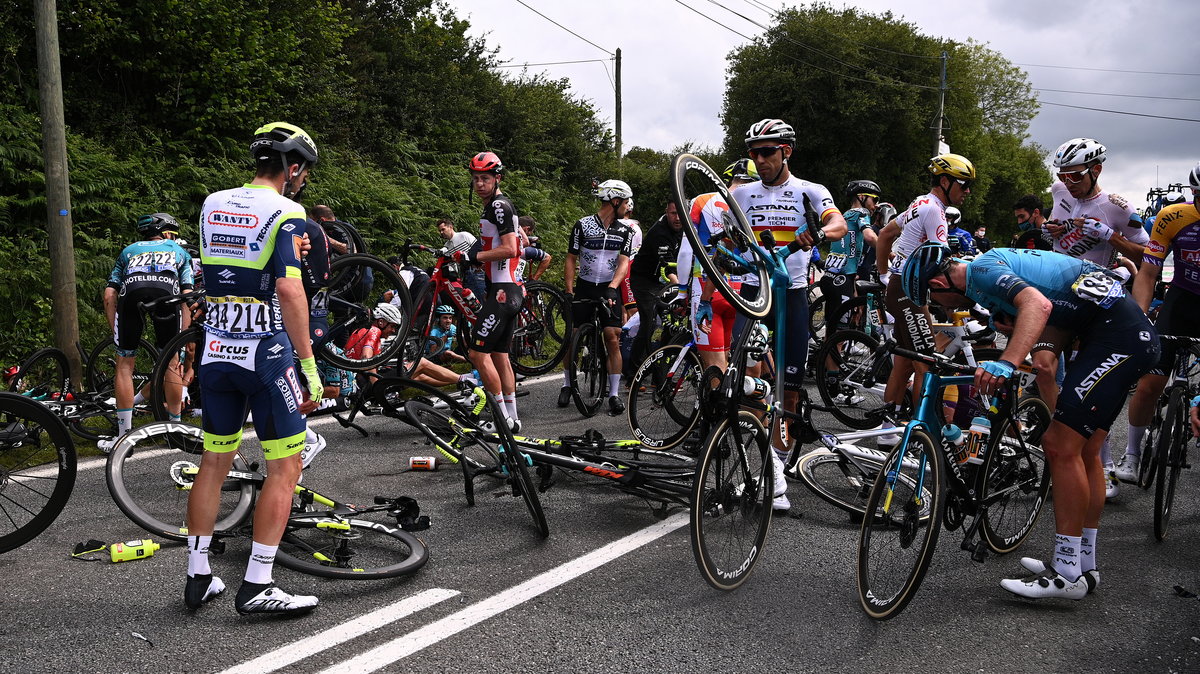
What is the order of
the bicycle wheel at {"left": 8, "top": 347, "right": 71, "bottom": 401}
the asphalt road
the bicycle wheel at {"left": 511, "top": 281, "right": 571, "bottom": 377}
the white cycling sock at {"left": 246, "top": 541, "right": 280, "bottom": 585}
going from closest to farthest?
the asphalt road
the white cycling sock at {"left": 246, "top": 541, "right": 280, "bottom": 585}
the bicycle wheel at {"left": 8, "top": 347, "right": 71, "bottom": 401}
the bicycle wheel at {"left": 511, "top": 281, "right": 571, "bottom": 377}

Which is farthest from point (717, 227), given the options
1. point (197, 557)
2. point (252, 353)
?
point (197, 557)

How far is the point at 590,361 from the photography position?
915cm

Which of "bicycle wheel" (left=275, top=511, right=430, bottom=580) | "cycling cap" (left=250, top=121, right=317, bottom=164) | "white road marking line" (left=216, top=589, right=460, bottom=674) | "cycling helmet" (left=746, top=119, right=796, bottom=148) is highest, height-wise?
"cycling helmet" (left=746, top=119, right=796, bottom=148)

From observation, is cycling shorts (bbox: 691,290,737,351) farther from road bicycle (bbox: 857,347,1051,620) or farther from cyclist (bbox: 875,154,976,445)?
road bicycle (bbox: 857,347,1051,620)

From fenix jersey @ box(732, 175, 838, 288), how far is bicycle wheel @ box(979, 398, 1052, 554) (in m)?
1.63

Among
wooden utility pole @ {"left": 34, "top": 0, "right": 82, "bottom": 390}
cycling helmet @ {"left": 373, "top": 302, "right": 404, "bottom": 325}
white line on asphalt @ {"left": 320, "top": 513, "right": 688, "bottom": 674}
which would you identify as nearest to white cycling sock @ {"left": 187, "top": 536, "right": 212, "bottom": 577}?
white line on asphalt @ {"left": 320, "top": 513, "right": 688, "bottom": 674}

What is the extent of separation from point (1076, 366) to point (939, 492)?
1181 millimetres

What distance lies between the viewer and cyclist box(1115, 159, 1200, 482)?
19.0ft

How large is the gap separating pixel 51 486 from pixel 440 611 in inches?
104

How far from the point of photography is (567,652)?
3.70 meters

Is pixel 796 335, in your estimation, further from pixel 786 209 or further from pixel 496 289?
pixel 496 289

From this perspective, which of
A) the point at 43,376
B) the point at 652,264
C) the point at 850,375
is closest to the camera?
the point at 850,375

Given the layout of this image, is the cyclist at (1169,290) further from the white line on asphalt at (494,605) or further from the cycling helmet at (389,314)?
the cycling helmet at (389,314)

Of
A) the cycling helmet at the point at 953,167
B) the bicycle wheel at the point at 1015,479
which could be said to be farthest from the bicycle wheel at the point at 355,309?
the bicycle wheel at the point at 1015,479
